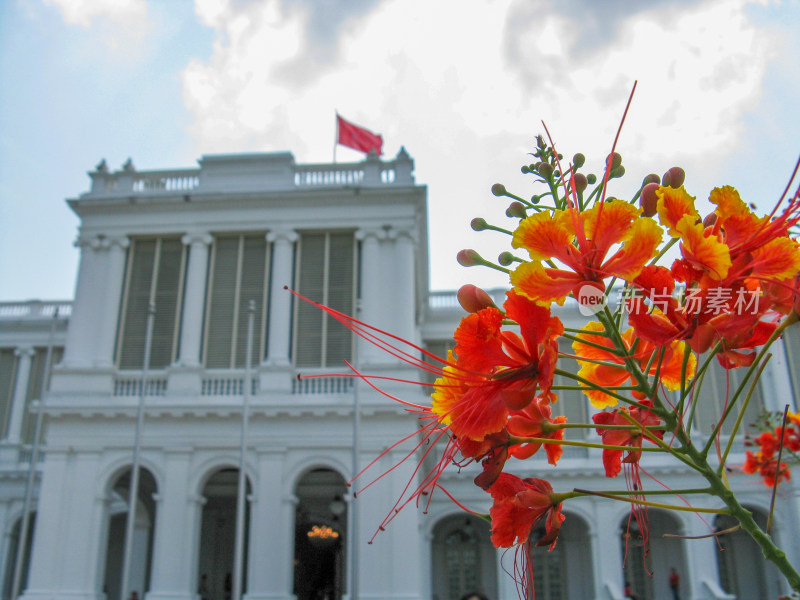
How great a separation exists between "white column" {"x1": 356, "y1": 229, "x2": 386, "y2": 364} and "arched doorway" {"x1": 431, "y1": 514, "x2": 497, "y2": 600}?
24.7ft

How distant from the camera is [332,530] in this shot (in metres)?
21.7

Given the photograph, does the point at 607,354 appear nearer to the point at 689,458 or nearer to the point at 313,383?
the point at 689,458

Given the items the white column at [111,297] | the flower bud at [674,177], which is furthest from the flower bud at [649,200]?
the white column at [111,297]

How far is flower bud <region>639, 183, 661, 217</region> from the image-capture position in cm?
148

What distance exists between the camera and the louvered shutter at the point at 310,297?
18250mm

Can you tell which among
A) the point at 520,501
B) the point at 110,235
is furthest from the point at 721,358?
the point at 110,235

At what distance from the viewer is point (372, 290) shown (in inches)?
726

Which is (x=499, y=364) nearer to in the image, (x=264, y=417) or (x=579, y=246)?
(x=579, y=246)

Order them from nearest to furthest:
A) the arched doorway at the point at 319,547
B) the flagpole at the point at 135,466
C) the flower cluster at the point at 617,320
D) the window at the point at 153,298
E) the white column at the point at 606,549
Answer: the flower cluster at the point at 617,320
the flagpole at the point at 135,466
the window at the point at 153,298
the white column at the point at 606,549
the arched doorway at the point at 319,547

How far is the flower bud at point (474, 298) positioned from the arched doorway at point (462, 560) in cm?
2174

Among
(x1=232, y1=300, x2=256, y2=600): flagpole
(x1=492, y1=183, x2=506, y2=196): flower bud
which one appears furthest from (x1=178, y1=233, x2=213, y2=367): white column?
(x1=492, y1=183, x2=506, y2=196): flower bud

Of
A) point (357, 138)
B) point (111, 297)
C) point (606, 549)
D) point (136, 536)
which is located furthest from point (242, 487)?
point (606, 549)

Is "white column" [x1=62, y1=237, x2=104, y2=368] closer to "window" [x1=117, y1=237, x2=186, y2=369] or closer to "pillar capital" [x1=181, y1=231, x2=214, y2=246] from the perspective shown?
"window" [x1=117, y1=237, x2=186, y2=369]

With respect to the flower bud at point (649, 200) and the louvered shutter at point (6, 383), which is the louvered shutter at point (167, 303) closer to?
the louvered shutter at point (6, 383)
